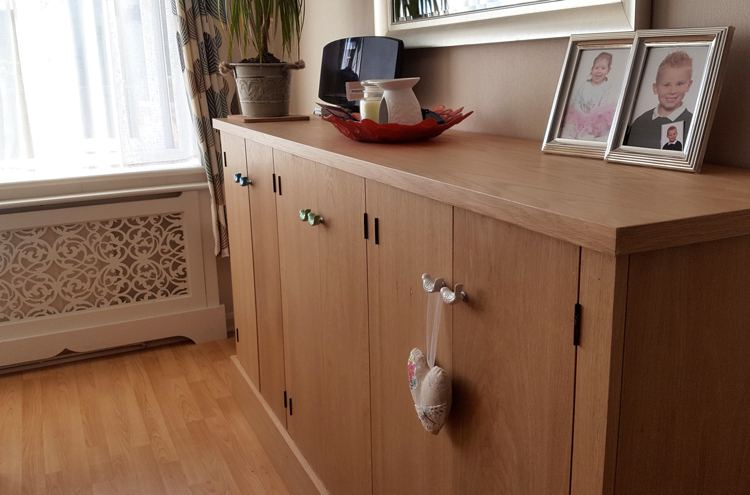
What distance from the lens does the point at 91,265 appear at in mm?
2822

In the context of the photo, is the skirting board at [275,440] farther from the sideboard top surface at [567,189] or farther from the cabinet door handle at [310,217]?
the sideboard top surface at [567,189]

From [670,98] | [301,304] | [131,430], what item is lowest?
[131,430]

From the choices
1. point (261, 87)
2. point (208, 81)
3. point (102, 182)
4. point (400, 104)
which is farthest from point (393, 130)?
point (102, 182)

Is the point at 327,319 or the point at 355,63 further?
the point at 355,63

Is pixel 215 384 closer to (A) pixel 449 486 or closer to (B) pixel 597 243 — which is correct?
(A) pixel 449 486

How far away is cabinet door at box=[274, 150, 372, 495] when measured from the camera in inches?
51.7

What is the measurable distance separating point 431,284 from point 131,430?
5.61ft

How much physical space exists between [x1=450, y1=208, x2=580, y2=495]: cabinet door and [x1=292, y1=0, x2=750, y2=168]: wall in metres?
0.43

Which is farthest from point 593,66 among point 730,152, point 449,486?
point 449,486

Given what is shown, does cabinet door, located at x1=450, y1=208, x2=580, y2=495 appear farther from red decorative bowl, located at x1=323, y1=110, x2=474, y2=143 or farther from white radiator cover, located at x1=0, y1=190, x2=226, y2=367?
white radiator cover, located at x1=0, y1=190, x2=226, y2=367

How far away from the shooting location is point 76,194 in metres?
2.76

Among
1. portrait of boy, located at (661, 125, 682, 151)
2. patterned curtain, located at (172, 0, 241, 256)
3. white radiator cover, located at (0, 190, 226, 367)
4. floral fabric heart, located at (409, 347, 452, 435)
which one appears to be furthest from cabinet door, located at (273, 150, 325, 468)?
white radiator cover, located at (0, 190, 226, 367)

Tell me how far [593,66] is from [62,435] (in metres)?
2.07

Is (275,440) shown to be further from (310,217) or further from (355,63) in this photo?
(355,63)
